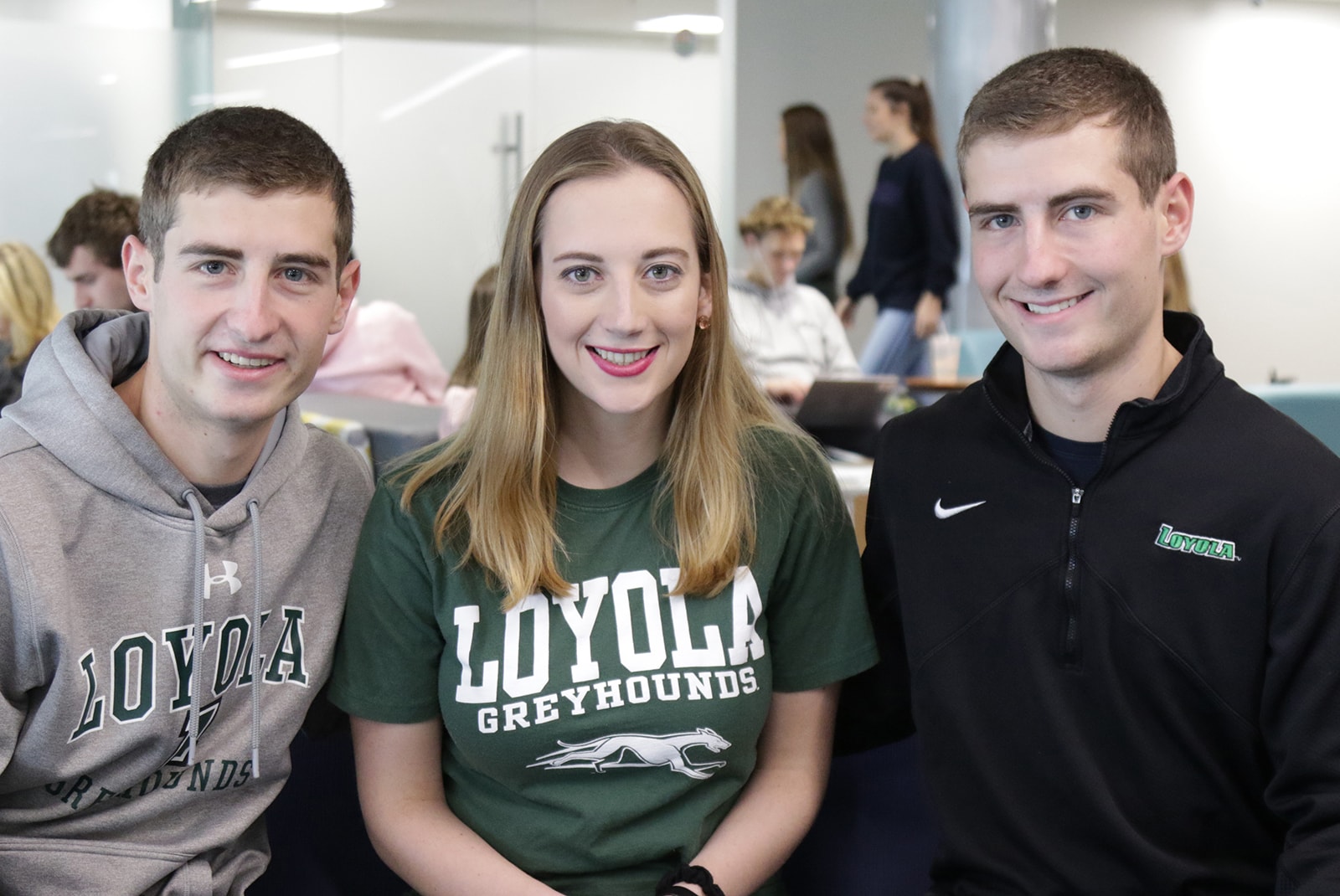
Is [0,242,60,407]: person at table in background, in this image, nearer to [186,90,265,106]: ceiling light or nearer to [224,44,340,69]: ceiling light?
[186,90,265,106]: ceiling light

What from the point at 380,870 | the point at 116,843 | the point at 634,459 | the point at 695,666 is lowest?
the point at 380,870

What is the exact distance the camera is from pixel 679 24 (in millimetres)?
7406

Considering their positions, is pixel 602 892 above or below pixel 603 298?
below

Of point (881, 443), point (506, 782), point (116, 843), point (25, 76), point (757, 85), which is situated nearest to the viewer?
point (116, 843)

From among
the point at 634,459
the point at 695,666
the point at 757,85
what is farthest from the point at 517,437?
the point at 757,85

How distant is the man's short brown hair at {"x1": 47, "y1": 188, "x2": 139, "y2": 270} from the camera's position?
10.5 ft

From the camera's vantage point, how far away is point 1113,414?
1395 millimetres

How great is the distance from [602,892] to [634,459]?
51 centimetres

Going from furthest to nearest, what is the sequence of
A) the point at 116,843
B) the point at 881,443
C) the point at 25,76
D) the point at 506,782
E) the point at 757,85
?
the point at 757,85 → the point at 25,76 → the point at 881,443 → the point at 506,782 → the point at 116,843

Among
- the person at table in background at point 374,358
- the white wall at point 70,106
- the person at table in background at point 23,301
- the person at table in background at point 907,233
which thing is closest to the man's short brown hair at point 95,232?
the person at table in background at point 23,301

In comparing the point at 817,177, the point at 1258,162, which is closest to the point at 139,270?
the point at 817,177

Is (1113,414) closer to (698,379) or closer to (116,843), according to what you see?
(698,379)

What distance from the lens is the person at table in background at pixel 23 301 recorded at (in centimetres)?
378

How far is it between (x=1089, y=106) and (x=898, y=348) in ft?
13.6
